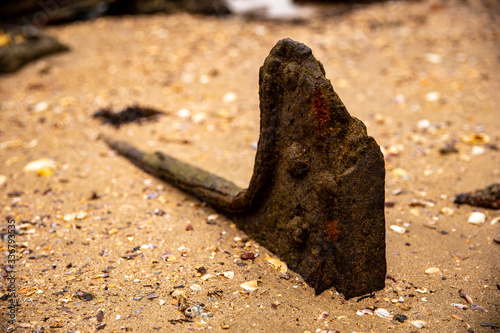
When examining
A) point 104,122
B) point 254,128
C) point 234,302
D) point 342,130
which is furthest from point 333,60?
point 234,302

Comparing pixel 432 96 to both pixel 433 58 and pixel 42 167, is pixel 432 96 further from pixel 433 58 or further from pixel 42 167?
pixel 42 167

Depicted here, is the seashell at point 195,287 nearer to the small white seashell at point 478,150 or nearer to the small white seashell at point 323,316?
the small white seashell at point 323,316

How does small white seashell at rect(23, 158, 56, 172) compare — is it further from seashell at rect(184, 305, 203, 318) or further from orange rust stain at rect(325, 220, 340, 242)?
orange rust stain at rect(325, 220, 340, 242)

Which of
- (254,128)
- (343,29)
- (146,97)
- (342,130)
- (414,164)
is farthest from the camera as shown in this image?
(343,29)

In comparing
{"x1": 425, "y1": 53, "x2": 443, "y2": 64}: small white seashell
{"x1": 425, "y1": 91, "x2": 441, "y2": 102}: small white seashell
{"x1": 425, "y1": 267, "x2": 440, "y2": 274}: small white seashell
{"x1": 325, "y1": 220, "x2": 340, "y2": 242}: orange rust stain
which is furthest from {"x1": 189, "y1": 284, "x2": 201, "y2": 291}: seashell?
{"x1": 425, "y1": 53, "x2": 443, "y2": 64}: small white seashell

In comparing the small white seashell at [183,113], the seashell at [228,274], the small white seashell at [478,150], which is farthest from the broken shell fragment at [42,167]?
the small white seashell at [478,150]

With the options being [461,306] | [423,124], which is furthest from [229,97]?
[461,306]

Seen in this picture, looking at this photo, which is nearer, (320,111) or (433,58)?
(320,111)

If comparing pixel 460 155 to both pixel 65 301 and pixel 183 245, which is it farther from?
pixel 65 301
